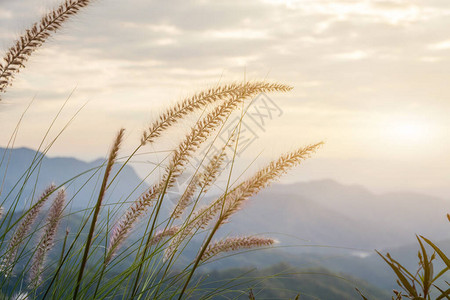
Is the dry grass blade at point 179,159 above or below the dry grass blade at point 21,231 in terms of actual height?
above

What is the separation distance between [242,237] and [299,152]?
564mm

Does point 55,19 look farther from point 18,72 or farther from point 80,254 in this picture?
point 80,254

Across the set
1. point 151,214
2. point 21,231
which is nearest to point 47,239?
point 21,231

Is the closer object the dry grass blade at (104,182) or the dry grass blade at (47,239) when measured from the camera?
the dry grass blade at (104,182)

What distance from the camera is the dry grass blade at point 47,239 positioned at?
8.08 ft

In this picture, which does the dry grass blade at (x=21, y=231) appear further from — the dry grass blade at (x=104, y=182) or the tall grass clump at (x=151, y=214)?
the dry grass blade at (x=104, y=182)

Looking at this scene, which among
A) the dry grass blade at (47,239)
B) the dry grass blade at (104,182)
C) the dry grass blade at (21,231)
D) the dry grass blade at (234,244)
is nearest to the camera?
the dry grass blade at (104,182)

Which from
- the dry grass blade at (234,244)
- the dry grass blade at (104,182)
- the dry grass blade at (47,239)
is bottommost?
the dry grass blade at (47,239)

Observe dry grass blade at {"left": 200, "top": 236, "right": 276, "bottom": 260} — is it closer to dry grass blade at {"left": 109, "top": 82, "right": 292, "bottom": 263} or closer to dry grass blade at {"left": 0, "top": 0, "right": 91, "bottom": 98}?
dry grass blade at {"left": 109, "top": 82, "right": 292, "bottom": 263}

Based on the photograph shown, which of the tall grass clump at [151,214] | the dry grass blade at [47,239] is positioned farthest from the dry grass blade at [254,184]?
the dry grass blade at [47,239]

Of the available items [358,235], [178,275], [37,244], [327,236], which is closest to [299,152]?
[178,275]

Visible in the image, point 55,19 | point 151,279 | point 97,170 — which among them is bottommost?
point 151,279

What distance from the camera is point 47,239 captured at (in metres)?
2.73

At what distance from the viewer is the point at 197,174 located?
7.41 feet
